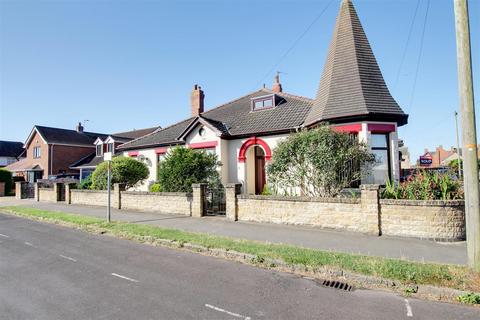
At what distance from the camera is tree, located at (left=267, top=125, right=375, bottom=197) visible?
36.6ft

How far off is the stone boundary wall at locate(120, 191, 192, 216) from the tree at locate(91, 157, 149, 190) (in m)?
2.39

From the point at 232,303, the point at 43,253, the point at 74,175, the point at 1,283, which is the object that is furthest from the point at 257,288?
the point at 74,175

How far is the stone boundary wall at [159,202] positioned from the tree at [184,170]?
Result: 605 mm

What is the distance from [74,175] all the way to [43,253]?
3420 cm

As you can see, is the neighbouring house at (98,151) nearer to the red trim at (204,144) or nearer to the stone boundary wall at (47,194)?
the stone boundary wall at (47,194)

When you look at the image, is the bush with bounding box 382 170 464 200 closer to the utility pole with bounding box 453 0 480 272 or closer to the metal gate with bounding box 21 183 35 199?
the utility pole with bounding box 453 0 480 272

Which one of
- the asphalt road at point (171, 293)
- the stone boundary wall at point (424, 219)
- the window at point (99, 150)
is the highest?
the window at point (99, 150)

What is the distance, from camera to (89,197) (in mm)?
19078

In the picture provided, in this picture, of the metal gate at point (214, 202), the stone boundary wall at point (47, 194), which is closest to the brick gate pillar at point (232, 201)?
the metal gate at point (214, 202)

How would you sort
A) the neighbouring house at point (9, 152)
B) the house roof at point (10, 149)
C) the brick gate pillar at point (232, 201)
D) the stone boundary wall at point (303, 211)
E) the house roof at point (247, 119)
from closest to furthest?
the stone boundary wall at point (303, 211) < the brick gate pillar at point (232, 201) < the house roof at point (247, 119) < the neighbouring house at point (9, 152) < the house roof at point (10, 149)

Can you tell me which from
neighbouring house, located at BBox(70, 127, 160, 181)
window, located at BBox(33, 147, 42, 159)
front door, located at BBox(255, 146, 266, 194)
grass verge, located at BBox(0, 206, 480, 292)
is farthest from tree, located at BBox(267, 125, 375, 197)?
window, located at BBox(33, 147, 42, 159)

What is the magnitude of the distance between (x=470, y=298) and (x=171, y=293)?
4788 millimetres

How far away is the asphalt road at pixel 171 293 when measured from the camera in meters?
4.40

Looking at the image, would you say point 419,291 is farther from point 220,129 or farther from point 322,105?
point 220,129
